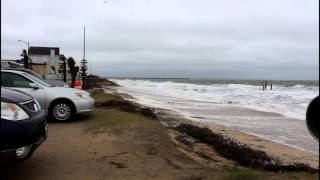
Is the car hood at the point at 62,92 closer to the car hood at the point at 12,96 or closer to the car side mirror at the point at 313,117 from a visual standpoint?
the car hood at the point at 12,96

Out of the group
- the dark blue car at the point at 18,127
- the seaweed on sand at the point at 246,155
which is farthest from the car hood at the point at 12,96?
the seaweed on sand at the point at 246,155

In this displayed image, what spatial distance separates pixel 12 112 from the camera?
5.85 metres

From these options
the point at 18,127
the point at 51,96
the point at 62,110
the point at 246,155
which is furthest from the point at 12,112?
the point at 62,110

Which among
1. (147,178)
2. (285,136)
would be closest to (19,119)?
(147,178)

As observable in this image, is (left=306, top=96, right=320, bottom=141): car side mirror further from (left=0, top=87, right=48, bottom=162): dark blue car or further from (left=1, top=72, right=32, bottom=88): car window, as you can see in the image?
(left=1, top=72, right=32, bottom=88): car window

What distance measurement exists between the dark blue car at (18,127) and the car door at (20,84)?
20.1ft

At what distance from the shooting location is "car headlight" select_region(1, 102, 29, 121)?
5754mm

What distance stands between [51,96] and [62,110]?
0.48 m

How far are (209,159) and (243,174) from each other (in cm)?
211

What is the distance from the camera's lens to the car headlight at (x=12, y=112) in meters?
5.75

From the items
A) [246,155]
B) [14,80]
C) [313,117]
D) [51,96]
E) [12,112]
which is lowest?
[246,155]

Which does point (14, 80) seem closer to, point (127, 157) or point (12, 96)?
point (127, 157)

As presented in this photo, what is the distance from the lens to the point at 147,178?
6777mm

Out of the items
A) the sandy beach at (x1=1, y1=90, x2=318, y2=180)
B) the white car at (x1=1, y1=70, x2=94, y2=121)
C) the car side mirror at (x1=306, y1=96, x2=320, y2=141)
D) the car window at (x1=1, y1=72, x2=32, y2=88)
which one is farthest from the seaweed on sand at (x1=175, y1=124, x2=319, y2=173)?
the car side mirror at (x1=306, y1=96, x2=320, y2=141)
